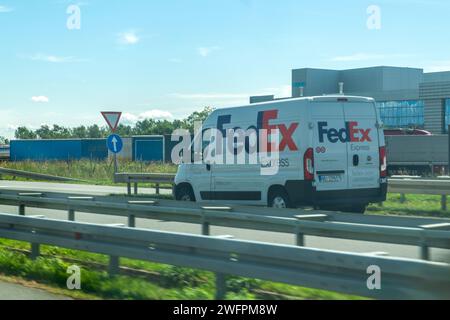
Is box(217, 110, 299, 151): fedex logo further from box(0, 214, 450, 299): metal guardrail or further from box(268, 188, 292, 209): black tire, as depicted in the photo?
box(0, 214, 450, 299): metal guardrail

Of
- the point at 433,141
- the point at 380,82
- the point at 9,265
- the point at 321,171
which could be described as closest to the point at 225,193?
the point at 321,171

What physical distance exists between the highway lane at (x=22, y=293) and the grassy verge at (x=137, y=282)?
0.55 feet

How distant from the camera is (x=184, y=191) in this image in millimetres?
15484

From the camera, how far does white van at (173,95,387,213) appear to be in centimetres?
1266

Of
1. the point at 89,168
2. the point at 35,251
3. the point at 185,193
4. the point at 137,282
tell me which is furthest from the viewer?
the point at 89,168

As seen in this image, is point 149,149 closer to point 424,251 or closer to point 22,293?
point 22,293

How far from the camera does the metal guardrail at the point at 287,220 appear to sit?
593 centimetres

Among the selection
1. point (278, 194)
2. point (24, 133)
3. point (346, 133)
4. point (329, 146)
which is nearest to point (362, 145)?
point (346, 133)

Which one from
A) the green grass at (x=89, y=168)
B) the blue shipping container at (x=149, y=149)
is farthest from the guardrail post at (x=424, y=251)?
the blue shipping container at (x=149, y=149)

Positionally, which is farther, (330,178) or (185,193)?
(185,193)

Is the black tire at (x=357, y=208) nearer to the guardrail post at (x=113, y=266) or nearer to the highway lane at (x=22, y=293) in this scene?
the guardrail post at (x=113, y=266)

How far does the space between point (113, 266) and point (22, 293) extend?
102 cm

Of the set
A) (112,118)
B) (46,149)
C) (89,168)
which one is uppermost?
(112,118)

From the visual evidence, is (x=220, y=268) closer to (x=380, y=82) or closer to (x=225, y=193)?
(x=225, y=193)
